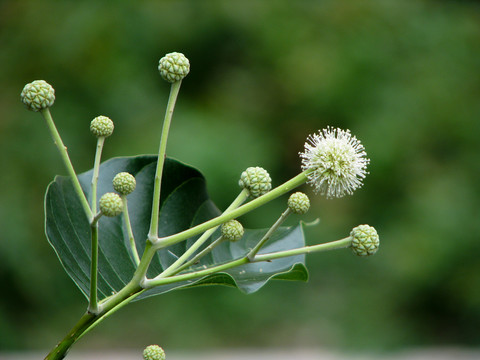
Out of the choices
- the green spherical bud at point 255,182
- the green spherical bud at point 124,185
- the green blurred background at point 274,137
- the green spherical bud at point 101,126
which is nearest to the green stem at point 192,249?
the green spherical bud at point 255,182

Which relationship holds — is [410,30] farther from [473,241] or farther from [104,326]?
A: [104,326]

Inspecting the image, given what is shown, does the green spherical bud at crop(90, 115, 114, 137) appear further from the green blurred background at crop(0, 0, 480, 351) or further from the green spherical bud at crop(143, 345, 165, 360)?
the green blurred background at crop(0, 0, 480, 351)

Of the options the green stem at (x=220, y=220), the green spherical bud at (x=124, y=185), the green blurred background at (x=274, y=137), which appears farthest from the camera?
the green blurred background at (x=274, y=137)

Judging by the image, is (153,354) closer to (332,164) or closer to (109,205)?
(109,205)

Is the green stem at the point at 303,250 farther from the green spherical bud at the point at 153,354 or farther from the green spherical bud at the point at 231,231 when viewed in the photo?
the green spherical bud at the point at 153,354

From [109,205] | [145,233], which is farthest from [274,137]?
[109,205]

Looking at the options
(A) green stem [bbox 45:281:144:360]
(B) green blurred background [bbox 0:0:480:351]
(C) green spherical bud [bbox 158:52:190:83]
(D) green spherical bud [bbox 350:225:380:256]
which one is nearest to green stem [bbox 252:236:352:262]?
(D) green spherical bud [bbox 350:225:380:256]
